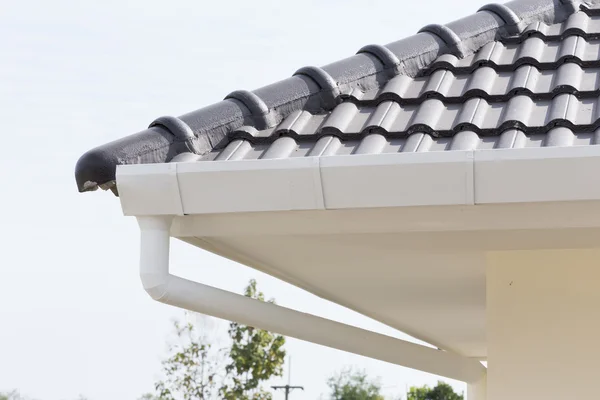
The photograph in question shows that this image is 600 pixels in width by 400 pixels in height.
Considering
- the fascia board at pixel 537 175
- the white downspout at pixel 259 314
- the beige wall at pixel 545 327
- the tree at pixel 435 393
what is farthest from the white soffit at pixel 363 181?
the tree at pixel 435 393

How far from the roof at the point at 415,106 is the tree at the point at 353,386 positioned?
83.3 ft

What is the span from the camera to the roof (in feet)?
9.55

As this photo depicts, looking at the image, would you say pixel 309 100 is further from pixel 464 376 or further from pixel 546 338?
pixel 464 376

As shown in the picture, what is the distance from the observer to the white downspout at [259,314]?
2916 mm

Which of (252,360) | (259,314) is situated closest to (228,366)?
(252,360)

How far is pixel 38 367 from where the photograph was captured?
22.1 metres

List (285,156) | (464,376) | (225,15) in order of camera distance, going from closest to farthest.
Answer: (285,156) < (464,376) < (225,15)

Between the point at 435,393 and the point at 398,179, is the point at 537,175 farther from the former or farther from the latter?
the point at 435,393

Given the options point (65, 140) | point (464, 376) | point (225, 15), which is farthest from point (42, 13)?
point (464, 376)

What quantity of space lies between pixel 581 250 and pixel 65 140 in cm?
1158

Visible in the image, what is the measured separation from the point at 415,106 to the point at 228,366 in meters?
16.0

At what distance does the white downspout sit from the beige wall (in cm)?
56

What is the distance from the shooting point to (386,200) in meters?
2.66

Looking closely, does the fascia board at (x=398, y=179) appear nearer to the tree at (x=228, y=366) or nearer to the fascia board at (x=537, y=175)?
the fascia board at (x=537, y=175)
